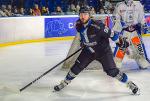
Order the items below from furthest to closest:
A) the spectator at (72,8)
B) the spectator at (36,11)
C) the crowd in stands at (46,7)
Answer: the spectator at (72,8)
the spectator at (36,11)
the crowd in stands at (46,7)

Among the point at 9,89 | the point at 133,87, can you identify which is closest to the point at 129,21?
the point at 133,87

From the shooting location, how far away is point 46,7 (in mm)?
13305

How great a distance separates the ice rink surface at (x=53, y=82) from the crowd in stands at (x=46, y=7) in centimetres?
267

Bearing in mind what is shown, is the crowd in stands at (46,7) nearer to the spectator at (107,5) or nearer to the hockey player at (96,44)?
the spectator at (107,5)

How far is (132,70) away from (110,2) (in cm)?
751

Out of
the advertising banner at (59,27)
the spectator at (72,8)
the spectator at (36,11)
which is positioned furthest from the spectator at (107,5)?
the spectator at (36,11)

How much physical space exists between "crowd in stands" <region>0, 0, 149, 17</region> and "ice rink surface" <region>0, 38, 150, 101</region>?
267 cm

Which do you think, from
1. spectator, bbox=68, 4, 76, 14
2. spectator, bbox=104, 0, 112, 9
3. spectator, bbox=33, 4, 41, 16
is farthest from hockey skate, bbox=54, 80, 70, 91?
spectator, bbox=104, 0, 112, 9

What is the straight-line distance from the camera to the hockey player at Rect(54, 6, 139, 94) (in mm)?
4914

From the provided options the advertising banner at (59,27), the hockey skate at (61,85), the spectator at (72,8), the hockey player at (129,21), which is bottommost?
the advertising banner at (59,27)

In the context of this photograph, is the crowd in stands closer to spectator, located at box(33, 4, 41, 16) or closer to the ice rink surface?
spectator, located at box(33, 4, 41, 16)

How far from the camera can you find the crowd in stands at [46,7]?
1170 cm

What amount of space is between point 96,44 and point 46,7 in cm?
847

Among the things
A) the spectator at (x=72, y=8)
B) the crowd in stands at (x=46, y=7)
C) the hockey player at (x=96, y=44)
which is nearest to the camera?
the hockey player at (x=96, y=44)
